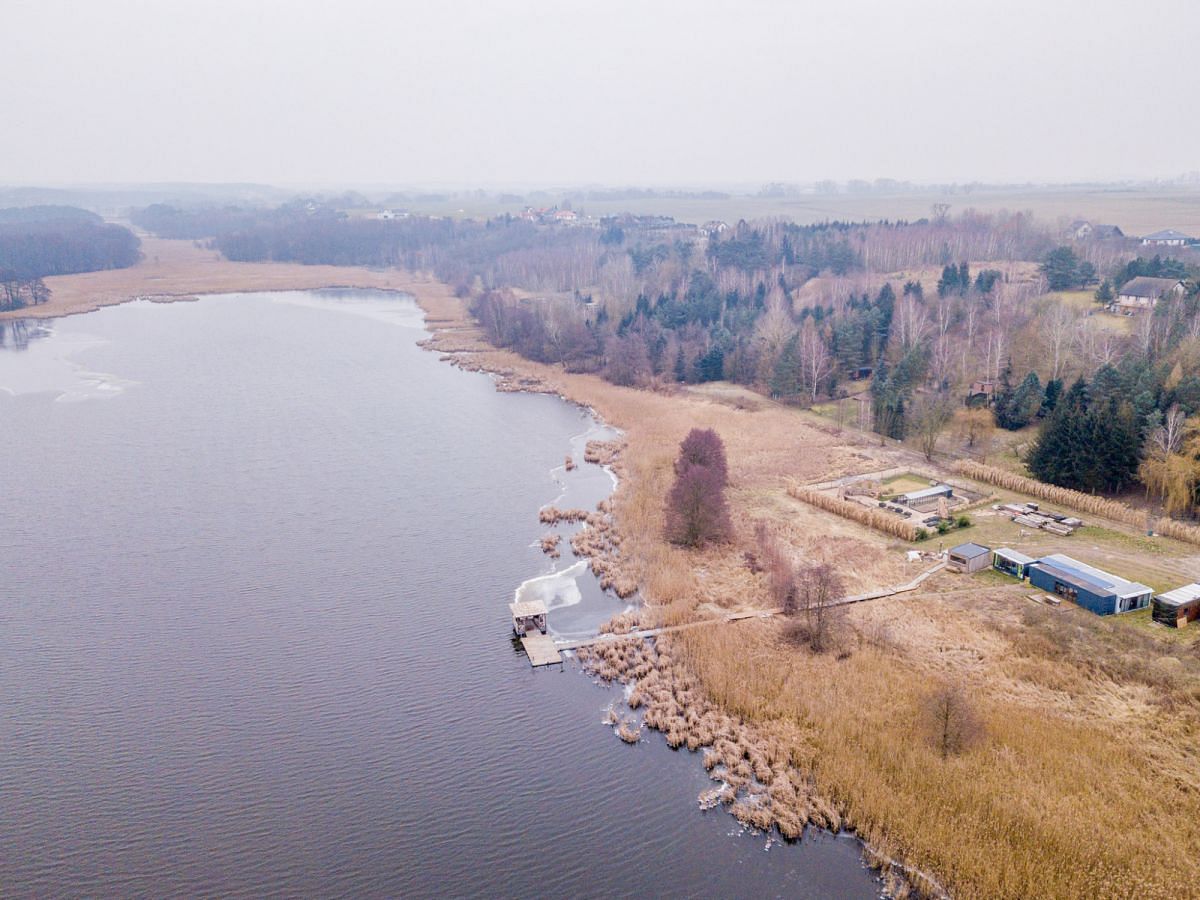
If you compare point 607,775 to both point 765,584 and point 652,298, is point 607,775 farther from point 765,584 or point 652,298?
point 652,298

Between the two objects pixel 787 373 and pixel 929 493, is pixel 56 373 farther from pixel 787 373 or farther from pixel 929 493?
pixel 929 493

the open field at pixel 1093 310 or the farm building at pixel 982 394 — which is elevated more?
the open field at pixel 1093 310

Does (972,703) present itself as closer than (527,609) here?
Yes

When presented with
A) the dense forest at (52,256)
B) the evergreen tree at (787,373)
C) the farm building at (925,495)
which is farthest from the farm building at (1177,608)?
the dense forest at (52,256)

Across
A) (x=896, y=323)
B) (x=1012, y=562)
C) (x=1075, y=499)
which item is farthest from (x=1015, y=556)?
(x=896, y=323)

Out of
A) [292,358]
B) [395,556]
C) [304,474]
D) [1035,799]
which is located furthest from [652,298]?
[1035,799]

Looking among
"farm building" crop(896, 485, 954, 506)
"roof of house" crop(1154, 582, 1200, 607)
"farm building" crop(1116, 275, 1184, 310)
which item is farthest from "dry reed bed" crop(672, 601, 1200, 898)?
"farm building" crop(1116, 275, 1184, 310)

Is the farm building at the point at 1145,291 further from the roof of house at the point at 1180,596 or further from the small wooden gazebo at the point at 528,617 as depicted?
the small wooden gazebo at the point at 528,617
